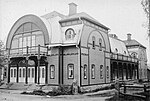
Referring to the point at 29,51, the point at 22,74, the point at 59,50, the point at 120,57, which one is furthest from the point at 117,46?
the point at 22,74

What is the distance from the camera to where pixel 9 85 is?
70.4 ft

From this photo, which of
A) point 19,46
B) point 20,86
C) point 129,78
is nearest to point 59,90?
point 20,86

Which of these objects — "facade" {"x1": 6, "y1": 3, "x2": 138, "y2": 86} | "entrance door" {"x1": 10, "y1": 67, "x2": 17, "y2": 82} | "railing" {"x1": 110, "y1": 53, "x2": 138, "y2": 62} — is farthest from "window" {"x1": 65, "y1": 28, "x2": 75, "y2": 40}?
"entrance door" {"x1": 10, "y1": 67, "x2": 17, "y2": 82}

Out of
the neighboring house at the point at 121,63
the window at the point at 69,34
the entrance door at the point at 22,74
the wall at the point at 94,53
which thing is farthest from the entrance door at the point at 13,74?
the neighboring house at the point at 121,63

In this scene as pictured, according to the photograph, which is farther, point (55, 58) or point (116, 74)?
point (116, 74)

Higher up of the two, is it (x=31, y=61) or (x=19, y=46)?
(x=19, y=46)

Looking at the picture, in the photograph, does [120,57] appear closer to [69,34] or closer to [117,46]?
[117,46]

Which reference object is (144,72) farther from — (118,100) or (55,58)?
(118,100)

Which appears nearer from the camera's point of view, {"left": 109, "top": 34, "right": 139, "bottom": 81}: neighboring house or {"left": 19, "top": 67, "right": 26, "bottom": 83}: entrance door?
{"left": 19, "top": 67, "right": 26, "bottom": 83}: entrance door

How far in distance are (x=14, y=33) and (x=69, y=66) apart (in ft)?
23.7

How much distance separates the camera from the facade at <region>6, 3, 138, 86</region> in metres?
18.2

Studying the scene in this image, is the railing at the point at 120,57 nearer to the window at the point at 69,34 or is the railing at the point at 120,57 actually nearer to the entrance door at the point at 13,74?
the window at the point at 69,34

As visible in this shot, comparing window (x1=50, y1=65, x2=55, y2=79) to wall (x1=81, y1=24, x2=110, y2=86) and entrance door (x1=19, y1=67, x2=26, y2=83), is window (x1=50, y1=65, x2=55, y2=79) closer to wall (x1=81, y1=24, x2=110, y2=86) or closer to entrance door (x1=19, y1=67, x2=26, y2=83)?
wall (x1=81, y1=24, x2=110, y2=86)

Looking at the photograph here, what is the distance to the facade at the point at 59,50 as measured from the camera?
18.2 meters
